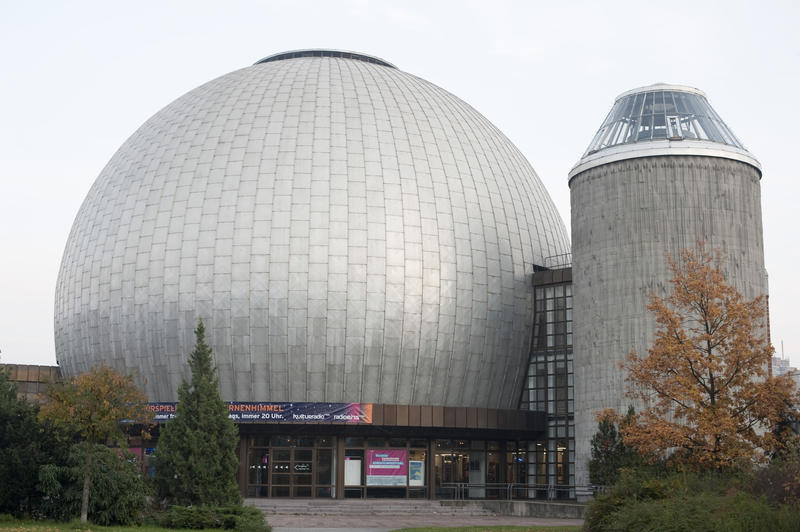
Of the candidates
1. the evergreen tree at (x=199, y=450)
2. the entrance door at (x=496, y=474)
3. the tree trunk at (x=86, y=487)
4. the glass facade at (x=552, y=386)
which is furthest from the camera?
the glass facade at (x=552, y=386)

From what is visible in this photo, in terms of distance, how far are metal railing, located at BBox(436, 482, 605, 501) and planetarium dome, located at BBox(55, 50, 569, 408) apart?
4.41 metres

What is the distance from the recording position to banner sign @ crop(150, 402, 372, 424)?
146 feet

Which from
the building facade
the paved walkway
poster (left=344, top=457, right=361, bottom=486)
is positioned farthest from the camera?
poster (left=344, top=457, right=361, bottom=486)

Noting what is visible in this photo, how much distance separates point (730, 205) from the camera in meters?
43.5

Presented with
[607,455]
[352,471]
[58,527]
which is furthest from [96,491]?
[607,455]

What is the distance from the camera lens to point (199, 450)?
31.7 meters

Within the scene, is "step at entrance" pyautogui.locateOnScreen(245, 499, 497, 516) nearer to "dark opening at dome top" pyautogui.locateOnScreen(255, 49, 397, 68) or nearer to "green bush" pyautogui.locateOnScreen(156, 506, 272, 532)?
"green bush" pyautogui.locateOnScreen(156, 506, 272, 532)

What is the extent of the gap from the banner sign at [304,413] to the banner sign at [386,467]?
9.78 feet

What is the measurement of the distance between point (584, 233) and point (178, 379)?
2210 centimetres

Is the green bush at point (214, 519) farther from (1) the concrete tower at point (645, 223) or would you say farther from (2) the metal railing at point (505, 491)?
(1) the concrete tower at point (645, 223)

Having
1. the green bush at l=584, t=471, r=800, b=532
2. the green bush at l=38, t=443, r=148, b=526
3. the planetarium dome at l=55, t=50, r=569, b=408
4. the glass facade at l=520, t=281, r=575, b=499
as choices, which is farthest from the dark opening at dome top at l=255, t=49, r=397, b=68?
the green bush at l=584, t=471, r=800, b=532

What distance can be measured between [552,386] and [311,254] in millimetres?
15691

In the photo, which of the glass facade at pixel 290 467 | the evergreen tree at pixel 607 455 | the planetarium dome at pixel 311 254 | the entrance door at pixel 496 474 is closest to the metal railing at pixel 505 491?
the entrance door at pixel 496 474

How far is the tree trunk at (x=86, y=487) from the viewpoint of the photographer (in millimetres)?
29078
